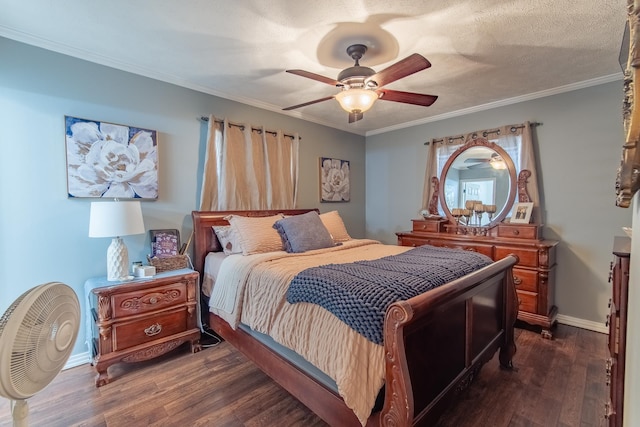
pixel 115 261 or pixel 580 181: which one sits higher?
pixel 580 181

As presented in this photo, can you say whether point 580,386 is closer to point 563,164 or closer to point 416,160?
point 563,164

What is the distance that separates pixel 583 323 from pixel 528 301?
2.25 feet

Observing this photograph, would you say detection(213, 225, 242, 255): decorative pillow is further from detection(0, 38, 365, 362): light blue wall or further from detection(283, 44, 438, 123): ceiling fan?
detection(283, 44, 438, 123): ceiling fan

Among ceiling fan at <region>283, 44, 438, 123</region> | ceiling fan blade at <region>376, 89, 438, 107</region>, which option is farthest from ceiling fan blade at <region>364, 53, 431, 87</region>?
ceiling fan blade at <region>376, 89, 438, 107</region>

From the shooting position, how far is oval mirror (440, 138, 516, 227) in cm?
340

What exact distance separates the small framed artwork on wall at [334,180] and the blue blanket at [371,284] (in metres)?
2.28

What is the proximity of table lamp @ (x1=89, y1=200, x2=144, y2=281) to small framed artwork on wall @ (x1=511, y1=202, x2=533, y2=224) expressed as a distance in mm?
3703

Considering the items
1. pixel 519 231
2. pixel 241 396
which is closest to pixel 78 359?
pixel 241 396

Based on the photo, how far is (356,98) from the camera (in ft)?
6.91

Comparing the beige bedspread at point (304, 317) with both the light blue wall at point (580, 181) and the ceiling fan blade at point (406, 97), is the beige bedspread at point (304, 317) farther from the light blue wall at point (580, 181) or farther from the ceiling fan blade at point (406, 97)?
the light blue wall at point (580, 181)

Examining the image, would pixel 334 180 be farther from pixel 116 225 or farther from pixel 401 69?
pixel 116 225

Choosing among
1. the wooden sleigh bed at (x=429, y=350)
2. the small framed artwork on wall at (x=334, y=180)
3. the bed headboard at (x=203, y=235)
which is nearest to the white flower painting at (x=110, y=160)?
the bed headboard at (x=203, y=235)

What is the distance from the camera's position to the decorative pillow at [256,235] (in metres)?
2.62

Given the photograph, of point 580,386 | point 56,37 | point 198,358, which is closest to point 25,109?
point 56,37
